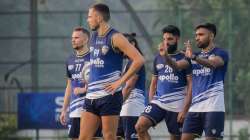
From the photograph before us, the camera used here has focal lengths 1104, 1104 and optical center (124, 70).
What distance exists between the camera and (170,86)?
1714cm

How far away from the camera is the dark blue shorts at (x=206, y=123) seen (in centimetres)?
1606

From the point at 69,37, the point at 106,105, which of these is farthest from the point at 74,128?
the point at 69,37

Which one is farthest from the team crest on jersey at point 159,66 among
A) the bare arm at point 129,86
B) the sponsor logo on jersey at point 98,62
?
the sponsor logo on jersey at point 98,62

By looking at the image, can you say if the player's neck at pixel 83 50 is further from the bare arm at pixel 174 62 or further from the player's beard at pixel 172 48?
the bare arm at pixel 174 62

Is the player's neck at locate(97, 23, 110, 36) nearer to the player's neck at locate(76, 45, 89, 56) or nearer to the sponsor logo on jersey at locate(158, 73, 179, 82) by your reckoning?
the sponsor logo on jersey at locate(158, 73, 179, 82)

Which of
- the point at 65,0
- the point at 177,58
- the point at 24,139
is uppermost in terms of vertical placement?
the point at 65,0

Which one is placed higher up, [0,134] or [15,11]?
[15,11]

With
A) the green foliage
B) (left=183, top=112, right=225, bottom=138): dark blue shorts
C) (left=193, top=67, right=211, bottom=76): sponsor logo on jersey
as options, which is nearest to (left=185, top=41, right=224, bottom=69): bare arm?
(left=193, top=67, right=211, bottom=76): sponsor logo on jersey

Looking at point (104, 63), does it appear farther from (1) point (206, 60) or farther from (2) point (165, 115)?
(2) point (165, 115)

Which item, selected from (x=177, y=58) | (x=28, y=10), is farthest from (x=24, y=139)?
(x=177, y=58)

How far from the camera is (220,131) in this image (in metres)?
16.1

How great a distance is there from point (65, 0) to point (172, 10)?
2.93 meters

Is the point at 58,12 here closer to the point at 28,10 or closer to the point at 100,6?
the point at 28,10

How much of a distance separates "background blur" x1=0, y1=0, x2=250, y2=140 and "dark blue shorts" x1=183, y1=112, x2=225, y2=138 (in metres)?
8.79
